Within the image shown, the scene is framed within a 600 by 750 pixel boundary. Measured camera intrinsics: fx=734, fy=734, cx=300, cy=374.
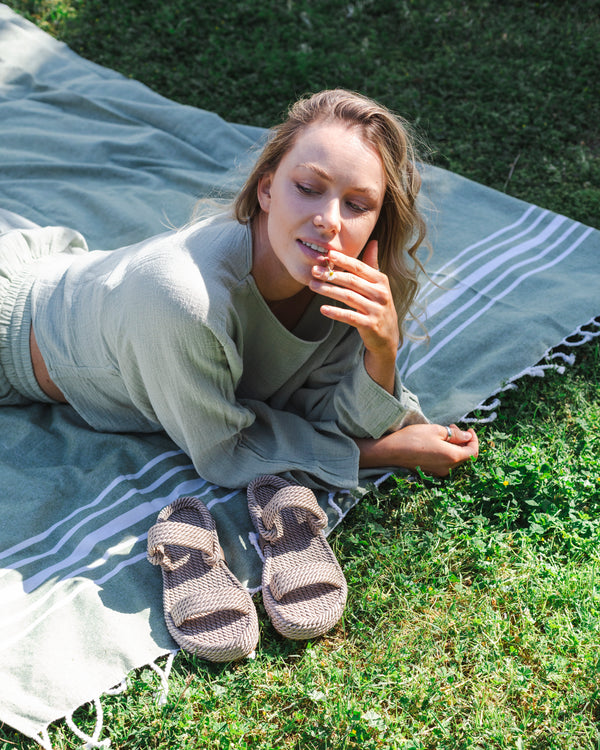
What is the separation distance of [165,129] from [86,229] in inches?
44.4

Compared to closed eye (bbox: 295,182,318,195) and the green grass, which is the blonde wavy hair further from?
the green grass

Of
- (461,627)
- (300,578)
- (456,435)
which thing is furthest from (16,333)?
(461,627)

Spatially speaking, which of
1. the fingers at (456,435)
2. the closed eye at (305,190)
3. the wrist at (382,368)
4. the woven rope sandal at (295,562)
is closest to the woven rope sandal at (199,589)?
the woven rope sandal at (295,562)

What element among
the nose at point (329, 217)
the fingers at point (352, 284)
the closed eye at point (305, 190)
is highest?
the closed eye at point (305, 190)

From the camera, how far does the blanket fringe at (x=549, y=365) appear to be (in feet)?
10.3

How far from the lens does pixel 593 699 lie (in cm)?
213

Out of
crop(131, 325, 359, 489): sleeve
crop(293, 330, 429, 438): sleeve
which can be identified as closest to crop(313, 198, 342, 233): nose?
crop(131, 325, 359, 489): sleeve

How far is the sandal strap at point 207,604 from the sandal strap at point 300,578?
105mm

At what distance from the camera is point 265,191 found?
8.45ft

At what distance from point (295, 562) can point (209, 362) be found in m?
0.73

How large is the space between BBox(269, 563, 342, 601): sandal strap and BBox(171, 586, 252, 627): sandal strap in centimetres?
10

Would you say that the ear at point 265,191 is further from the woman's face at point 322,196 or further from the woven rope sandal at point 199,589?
the woven rope sandal at point 199,589

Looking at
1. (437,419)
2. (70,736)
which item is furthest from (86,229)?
(70,736)

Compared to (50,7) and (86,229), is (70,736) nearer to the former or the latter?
(86,229)
